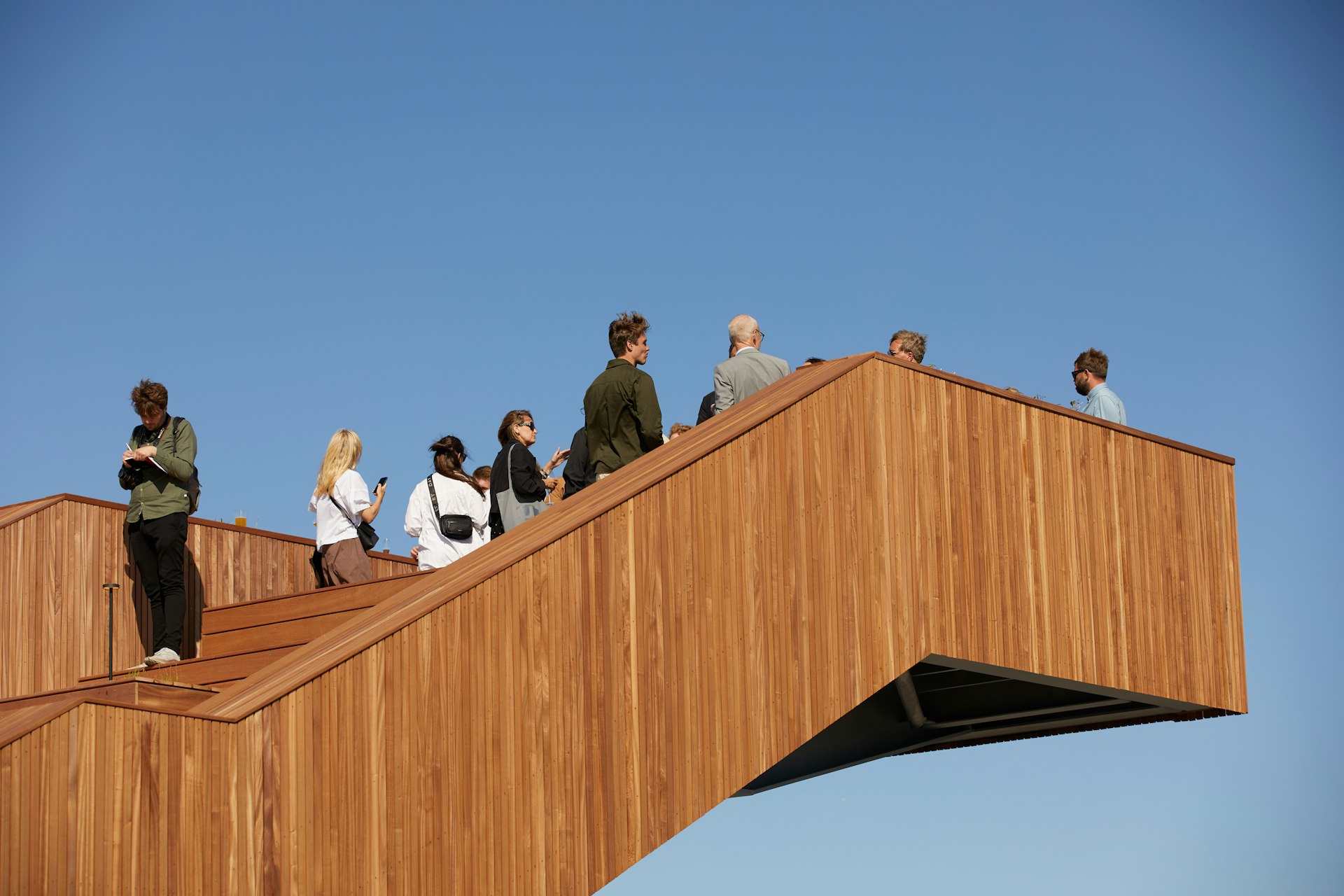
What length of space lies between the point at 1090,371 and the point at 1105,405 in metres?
0.39

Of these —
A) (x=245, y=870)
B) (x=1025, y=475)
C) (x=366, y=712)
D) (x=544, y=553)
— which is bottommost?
(x=245, y=870)

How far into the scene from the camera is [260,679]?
6.75m

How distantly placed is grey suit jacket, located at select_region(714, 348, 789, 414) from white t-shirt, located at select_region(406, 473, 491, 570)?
1.70m

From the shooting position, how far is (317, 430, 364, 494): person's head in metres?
10.5

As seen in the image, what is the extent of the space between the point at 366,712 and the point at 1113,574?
5.34 m

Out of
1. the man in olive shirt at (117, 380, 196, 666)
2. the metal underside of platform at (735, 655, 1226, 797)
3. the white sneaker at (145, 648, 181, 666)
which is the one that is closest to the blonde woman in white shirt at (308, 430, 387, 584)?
the man in olive shirt at (117, 380, 196, 666)

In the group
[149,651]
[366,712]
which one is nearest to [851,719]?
[149,651]

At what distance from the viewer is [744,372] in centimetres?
997

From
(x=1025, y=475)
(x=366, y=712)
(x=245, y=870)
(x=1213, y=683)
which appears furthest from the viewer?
(x=1213, y=683)

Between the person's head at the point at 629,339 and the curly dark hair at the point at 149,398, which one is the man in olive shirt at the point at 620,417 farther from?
the curly dark hair at the point at 149,398

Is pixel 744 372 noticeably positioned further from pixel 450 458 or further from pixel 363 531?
pixel 363 531

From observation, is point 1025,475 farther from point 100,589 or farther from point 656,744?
point 100,589

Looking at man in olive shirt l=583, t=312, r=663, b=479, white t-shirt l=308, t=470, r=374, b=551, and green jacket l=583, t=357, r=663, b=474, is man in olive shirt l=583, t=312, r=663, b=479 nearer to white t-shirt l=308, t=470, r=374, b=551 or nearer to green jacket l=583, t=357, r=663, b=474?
green jacket l=583, t=357, r=663, b=474

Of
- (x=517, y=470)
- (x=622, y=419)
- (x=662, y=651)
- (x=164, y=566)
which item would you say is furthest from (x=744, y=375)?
(x=164, y=566)
